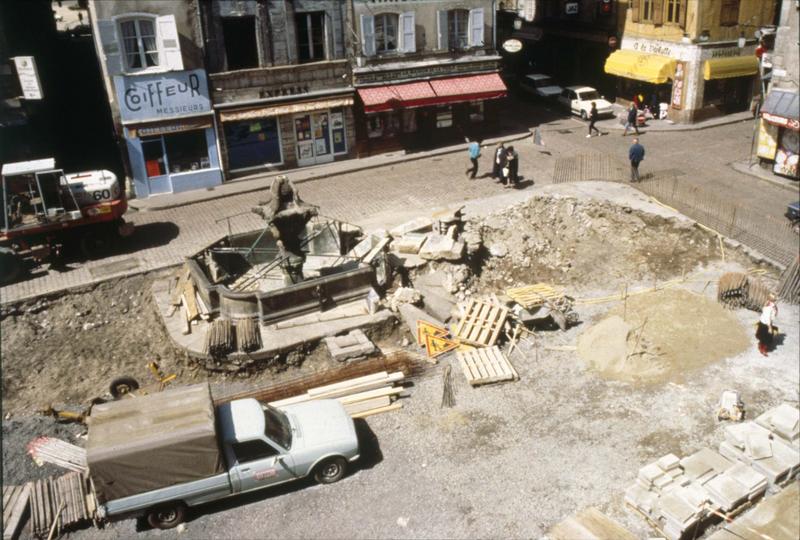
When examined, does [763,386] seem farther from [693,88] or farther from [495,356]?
[693,88]

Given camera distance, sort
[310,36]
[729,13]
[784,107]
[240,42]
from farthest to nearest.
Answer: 1. [729,13]
2. [310,36]
3. [240,42]
4. [784,107]

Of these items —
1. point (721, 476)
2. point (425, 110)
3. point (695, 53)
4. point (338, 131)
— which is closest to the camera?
point (721, 476)

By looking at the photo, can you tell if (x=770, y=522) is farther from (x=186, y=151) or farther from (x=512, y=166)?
(x=186, y=151)

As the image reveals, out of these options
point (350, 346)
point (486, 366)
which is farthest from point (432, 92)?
point (486, 366)

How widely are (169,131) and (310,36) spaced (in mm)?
7569

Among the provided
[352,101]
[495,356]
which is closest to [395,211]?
[352,101]

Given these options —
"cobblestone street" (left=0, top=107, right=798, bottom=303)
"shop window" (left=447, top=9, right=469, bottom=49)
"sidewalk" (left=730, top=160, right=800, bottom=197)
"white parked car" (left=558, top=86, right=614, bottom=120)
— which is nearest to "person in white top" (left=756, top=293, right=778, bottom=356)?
"sidewalk" (left=730, top=160, right=800, bottom=197)

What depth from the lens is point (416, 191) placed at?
29.1 m

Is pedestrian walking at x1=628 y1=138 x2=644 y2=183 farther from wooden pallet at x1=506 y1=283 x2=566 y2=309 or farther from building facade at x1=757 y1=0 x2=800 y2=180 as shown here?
wooden pallet at x1=506 y1=283 x2=566 y2=309

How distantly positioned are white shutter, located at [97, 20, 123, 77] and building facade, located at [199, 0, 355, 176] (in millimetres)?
3551

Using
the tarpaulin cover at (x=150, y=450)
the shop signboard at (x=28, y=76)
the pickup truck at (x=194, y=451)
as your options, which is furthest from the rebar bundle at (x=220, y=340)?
the shop signboard at (x=28, y=76)

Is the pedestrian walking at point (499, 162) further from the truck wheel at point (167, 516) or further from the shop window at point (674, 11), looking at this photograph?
the truck wheel at point (167, 516)

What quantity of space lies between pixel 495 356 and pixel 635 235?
8316 millimetres

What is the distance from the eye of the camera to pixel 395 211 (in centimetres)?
2695
